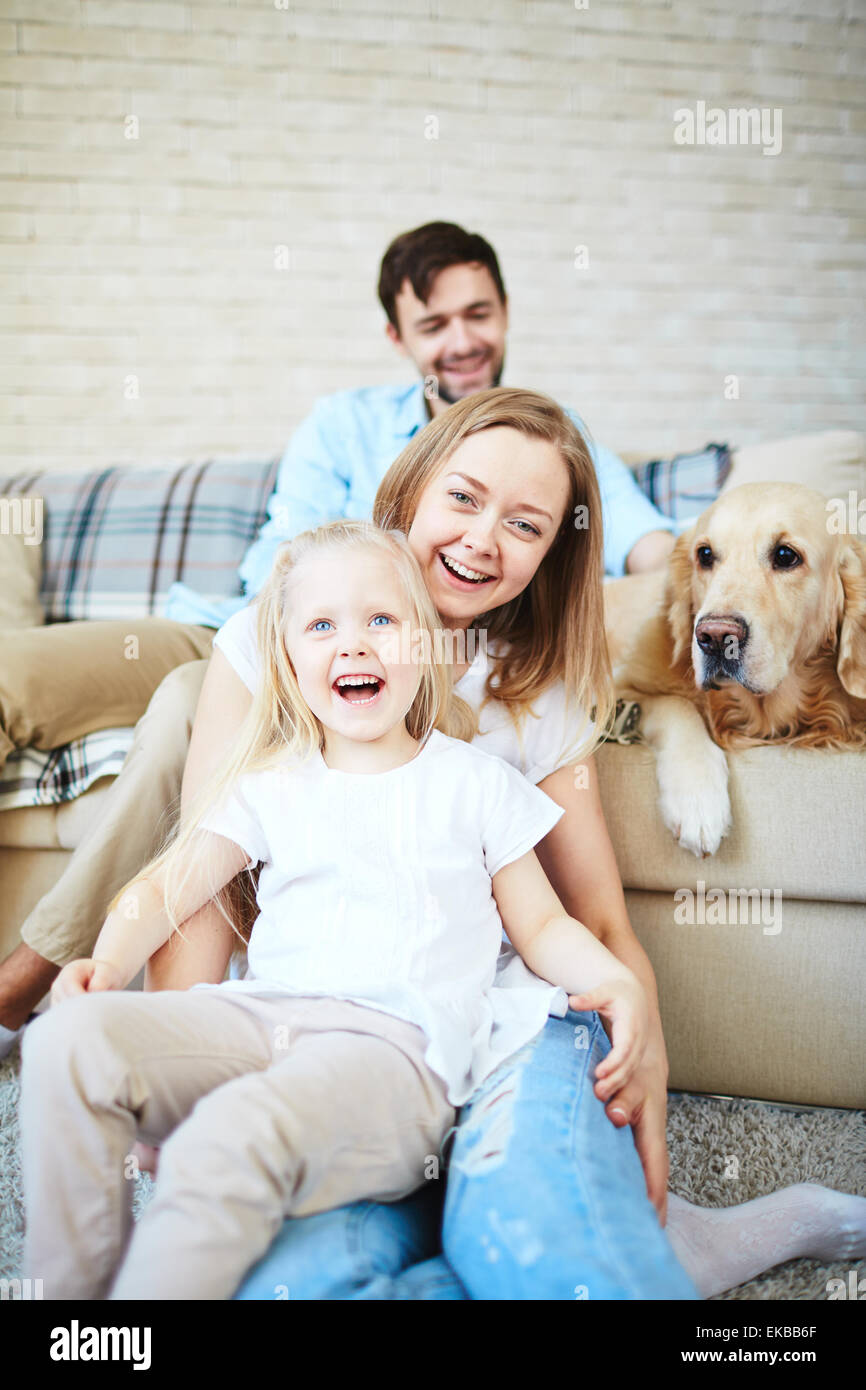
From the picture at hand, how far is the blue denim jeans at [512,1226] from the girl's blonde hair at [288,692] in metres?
0.33

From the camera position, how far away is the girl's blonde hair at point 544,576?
3.57ft

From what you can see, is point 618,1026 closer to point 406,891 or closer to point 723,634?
point 406,891

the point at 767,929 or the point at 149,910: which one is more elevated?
the point at 149,910

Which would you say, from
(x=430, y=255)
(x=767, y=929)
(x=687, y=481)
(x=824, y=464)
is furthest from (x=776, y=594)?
(x=430, y=255)

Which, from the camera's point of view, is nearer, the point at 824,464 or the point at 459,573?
the point at 459,573

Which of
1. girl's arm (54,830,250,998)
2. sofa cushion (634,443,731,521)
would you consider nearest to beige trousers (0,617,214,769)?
girl's arm (54,830,250,998)

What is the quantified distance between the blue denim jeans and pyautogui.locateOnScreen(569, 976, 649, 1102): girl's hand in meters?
0.03

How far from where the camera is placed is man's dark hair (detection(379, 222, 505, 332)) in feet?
6.53

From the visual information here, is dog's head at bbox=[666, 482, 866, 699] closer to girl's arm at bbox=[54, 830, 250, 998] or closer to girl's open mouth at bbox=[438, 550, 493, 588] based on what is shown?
girl's open mouth at bbox=[438, 550, 493, 588]

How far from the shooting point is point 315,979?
83 centimetres

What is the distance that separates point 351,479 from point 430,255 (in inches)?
19.5
